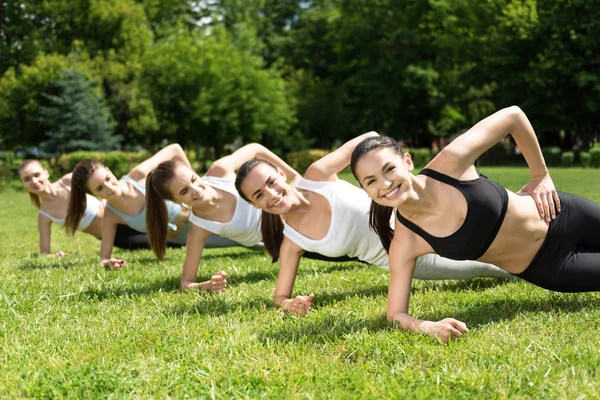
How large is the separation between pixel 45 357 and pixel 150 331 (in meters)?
0.71

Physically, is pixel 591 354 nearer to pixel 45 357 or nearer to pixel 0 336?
pixel 45 357

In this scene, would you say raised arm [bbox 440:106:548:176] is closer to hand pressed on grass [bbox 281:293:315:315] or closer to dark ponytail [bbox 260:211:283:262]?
hand pressed on grass [bbox 281:293:315:315]

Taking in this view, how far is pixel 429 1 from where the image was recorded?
4353 cm

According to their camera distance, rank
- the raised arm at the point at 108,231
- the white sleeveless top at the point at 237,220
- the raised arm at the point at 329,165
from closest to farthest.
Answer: the raised arm at the point at 329,165 → the white sleeveless top at the point at 237,220 → the raised arm at the point at 108,231

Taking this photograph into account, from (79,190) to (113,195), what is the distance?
0.49 m

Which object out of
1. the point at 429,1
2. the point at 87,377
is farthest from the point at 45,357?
the point at 429,1

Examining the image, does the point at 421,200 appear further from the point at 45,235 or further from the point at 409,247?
the point at 45,235

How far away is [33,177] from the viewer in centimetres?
846

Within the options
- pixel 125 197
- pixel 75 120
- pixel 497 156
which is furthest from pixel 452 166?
pixel 497 156

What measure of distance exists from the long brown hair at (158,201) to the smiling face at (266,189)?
1408mm

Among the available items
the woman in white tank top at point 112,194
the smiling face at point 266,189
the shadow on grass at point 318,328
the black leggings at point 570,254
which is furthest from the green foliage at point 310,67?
the black leggings at point 570,254

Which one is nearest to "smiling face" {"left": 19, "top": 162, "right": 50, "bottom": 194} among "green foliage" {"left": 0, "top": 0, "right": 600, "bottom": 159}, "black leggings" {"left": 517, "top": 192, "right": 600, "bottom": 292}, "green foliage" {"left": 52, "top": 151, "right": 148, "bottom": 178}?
"black leggings" {"left": 517, "top": 192, "right": 600, "bottom": 292}

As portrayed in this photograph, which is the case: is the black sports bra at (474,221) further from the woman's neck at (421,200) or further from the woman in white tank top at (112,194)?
the woman in white tank top at (112,194)

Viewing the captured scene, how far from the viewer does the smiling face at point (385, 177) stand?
385 cm
